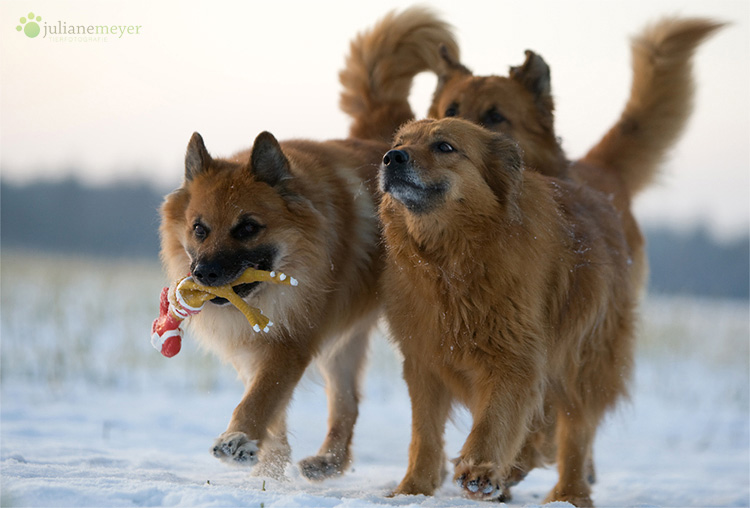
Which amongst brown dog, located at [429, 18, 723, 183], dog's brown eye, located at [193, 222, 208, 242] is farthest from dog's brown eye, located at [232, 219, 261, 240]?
brown dog, located at [429, 18, 723, 183]

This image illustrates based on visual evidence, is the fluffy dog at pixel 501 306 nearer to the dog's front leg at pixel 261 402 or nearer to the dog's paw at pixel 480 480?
the dog's paw at pixel 480 480

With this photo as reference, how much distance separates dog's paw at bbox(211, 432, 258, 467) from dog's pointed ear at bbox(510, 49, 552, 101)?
323cm

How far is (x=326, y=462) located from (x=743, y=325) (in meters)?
10.9

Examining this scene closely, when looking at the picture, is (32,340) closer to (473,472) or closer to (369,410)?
(369,410)

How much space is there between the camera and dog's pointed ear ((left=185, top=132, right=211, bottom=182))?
4070 mm

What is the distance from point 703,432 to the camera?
761 centimetres

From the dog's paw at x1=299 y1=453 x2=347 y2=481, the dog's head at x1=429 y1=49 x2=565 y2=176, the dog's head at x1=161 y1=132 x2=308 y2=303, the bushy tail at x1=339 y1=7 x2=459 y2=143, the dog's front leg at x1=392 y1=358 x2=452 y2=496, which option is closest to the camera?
the dog's head at x1=161 y1=132 x2=308 y2=303

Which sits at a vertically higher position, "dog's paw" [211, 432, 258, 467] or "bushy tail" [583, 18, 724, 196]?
"bushy tail" [583, 18, 724, 196]

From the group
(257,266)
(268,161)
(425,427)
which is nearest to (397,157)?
(268,161)

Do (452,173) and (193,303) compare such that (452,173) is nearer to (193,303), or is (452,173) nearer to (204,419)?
(193,303)

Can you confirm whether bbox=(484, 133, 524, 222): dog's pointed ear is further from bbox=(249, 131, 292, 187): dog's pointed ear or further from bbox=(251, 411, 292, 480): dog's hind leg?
bbox=(251, 411, 292, 480): dog's hind leg

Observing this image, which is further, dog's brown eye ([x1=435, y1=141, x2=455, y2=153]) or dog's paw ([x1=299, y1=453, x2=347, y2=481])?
dog's paw ([x1=299, y1=453, x2=347, y2=481])

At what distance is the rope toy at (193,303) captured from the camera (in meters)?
3.83

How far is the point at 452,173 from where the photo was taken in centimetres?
357
